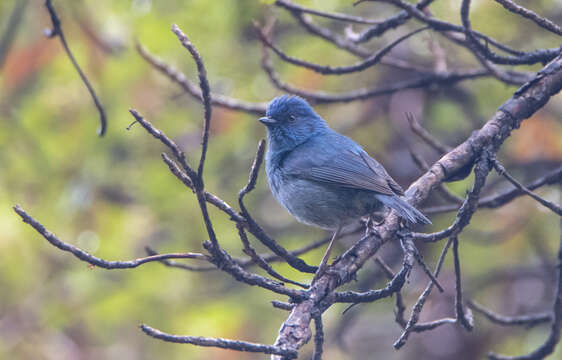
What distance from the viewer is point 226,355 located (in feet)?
21.7

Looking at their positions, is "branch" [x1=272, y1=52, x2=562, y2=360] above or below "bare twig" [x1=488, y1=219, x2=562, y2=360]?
above

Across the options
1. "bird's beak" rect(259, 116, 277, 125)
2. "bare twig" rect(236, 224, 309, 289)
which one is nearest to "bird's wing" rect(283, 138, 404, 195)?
"bird's beak" rect(259, 116, 277, 125)

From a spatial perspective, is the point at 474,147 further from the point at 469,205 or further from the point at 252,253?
the point at 252,253

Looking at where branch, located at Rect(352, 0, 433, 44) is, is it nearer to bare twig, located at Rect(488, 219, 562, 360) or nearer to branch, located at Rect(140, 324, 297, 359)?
bare twig, located at Rect(488, 219, 562, 360)

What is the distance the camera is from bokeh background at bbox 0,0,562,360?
18.0 feet

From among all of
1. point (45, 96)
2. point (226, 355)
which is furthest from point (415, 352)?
point (45, 96)

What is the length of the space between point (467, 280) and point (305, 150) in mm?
2299

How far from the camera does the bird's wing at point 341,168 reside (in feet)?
13.6

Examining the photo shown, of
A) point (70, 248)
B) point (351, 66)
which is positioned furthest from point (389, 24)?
point (70, 248)

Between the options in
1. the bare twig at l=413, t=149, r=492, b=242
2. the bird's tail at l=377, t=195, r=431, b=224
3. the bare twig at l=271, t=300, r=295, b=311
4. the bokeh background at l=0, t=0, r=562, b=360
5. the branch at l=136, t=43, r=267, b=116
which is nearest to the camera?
the bare twig at l=271, t=300, r=295, b=311

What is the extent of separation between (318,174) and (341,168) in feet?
0.59

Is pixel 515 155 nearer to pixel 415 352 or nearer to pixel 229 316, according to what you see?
pixel 415 352

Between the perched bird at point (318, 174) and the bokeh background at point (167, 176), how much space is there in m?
0.87

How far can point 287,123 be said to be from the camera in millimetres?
5027
